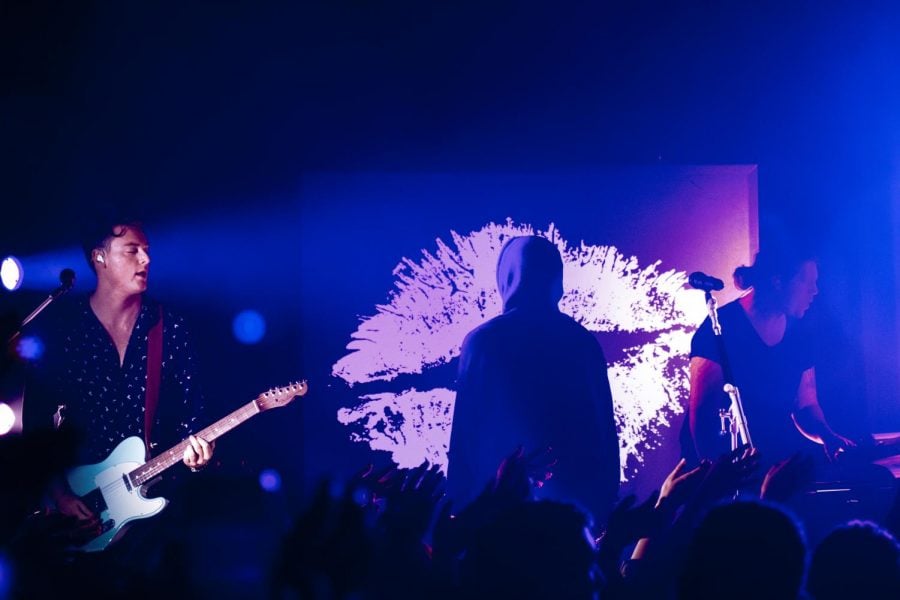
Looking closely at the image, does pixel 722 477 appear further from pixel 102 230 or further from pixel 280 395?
pixel 102 230

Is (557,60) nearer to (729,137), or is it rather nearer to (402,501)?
(729,137)

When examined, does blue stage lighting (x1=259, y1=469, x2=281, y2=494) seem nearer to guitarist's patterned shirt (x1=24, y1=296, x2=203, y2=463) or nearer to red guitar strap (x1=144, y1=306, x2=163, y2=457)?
guitarist's patterned shirt (x1=24, y1=296, x2=203, y2=463)

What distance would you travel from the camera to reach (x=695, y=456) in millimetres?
4758

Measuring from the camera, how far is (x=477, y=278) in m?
4.75

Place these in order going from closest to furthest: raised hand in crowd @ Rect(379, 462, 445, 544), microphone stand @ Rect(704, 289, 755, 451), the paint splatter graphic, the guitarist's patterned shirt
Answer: raised hand in crowd @ Rect(379, 462, 445, 544) < microphone stand @ Rect(704, 289, 755, 451) < the guitarist's patterned shirt < the paint splatter graphic

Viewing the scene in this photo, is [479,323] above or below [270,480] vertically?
above

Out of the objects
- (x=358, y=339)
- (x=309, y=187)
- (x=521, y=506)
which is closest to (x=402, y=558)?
(x=521, y=506)

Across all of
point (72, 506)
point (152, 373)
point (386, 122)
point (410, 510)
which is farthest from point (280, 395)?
point (410, 510)

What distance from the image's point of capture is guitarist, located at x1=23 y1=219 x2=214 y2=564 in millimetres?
4410

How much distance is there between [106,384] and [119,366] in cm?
12

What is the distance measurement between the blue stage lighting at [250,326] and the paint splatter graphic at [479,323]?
51cm

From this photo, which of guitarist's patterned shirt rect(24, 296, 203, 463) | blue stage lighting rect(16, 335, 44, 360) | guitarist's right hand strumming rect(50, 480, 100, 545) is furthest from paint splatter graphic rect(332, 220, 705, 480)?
blue stage lighting rect(16, 335, 44, 360)

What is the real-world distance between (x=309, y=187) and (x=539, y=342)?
1.62 metres

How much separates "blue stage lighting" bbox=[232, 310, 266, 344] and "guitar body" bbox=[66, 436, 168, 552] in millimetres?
875
